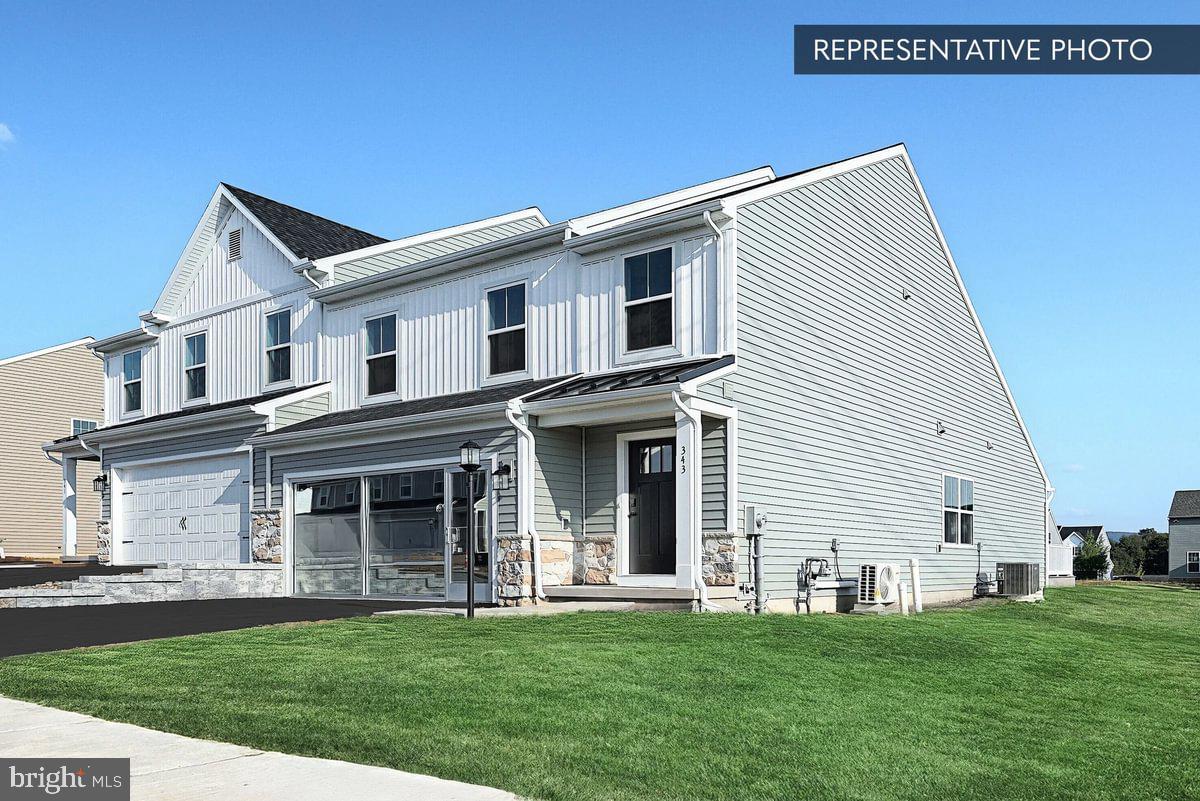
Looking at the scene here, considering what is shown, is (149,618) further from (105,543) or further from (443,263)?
(105,543)

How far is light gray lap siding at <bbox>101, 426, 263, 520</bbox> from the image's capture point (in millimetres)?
20953

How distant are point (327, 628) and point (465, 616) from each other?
195 cm

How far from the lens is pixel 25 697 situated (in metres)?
8.15

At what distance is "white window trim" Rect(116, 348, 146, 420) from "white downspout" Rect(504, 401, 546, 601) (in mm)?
13354

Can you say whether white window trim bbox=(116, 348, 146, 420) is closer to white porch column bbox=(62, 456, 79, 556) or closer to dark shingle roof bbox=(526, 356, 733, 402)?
white porch column bbox=(62, 456, 79, 556)

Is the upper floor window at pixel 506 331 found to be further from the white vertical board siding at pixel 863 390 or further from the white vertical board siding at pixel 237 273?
the white vertical board siding at pixel 237 273

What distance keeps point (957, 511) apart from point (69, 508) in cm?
2065

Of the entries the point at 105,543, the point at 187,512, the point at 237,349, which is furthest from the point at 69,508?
the point at 237,349

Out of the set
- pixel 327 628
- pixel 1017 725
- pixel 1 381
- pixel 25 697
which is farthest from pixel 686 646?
pixel 1 381

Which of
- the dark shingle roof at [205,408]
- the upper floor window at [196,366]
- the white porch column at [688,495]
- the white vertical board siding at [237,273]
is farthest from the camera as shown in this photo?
the upper floor window at [196,366]

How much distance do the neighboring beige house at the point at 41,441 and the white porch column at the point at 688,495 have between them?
24.3 meters

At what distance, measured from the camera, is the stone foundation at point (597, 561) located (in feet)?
52.5

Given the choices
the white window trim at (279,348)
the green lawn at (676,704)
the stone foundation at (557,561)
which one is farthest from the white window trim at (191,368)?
the green lawn at (676,704)

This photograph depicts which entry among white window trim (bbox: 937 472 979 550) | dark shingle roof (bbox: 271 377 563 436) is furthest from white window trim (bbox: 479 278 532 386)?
white window trim (bbox: 937 472 979 550)
